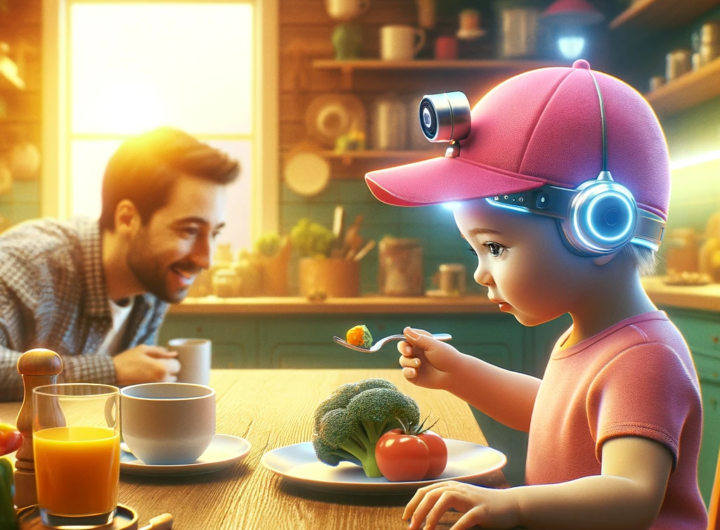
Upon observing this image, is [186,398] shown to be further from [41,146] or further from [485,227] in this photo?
[41,146]

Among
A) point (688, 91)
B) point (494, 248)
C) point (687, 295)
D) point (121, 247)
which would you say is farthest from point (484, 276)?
point (688, 91)

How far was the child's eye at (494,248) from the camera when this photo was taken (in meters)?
0.82

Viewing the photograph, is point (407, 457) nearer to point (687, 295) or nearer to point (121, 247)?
point (121, 247)

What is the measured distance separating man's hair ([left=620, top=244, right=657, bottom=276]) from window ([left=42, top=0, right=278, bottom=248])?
3090mm

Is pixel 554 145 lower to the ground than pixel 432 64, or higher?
lower

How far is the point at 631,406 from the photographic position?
0.71m

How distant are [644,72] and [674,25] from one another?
0.31 m

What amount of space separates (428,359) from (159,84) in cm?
318

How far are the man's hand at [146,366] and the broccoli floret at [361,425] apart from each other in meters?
0.64

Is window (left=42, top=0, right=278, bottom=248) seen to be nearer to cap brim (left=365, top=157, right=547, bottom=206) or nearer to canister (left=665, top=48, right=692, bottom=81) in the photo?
canister (left=665, top=48, right=692, bottom=81)

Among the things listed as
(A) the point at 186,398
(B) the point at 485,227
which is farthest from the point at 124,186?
(B) the point at 485,227

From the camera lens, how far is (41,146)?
3.70 metres

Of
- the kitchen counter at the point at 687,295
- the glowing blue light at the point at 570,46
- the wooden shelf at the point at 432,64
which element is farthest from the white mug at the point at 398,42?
the kitchen counter at the point at 687,295

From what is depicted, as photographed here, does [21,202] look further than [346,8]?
Yes
